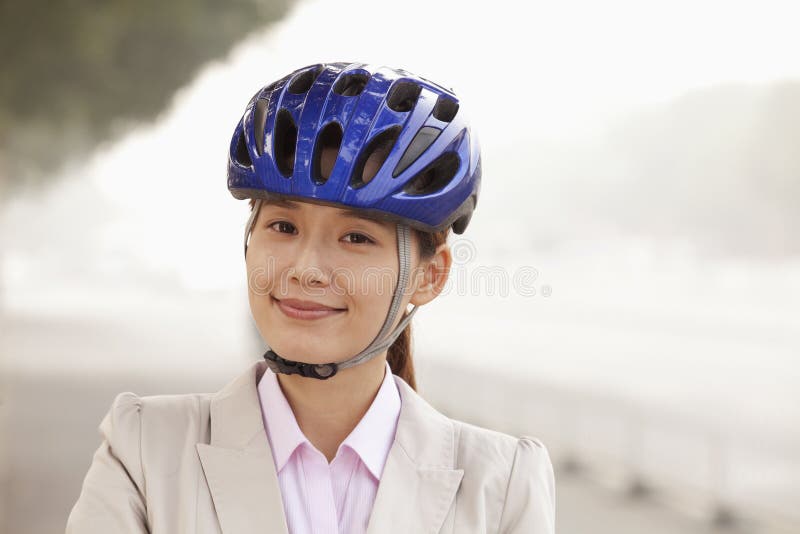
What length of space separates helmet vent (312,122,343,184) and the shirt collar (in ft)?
1.20

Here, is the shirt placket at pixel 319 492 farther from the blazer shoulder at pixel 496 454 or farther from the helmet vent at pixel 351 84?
the helmet vent at pixel 351 84

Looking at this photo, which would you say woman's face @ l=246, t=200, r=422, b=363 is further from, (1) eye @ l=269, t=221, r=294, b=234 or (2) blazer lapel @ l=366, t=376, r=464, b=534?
(2) blazer lapel @ l=366, t=376, r=464, b=534

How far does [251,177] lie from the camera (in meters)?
1.48

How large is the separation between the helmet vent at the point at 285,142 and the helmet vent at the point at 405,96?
0.18 metres

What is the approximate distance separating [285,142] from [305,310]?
0.31m

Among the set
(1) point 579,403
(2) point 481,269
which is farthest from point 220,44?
(2) point 481,269

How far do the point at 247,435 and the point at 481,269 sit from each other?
2.37 ft

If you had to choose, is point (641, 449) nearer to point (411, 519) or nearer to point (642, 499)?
point (642, 499)

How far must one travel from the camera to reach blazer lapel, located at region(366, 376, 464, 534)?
4.55 feet

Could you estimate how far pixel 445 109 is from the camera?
1.55m

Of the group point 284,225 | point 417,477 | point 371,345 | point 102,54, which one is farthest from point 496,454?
point 102,54

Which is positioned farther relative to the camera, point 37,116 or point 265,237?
point 37,116

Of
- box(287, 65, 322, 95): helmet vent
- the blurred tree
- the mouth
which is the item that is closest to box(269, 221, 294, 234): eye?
the mouth

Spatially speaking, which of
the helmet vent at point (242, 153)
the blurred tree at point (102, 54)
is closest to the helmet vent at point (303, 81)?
the helmet vent at point (242, 153)
